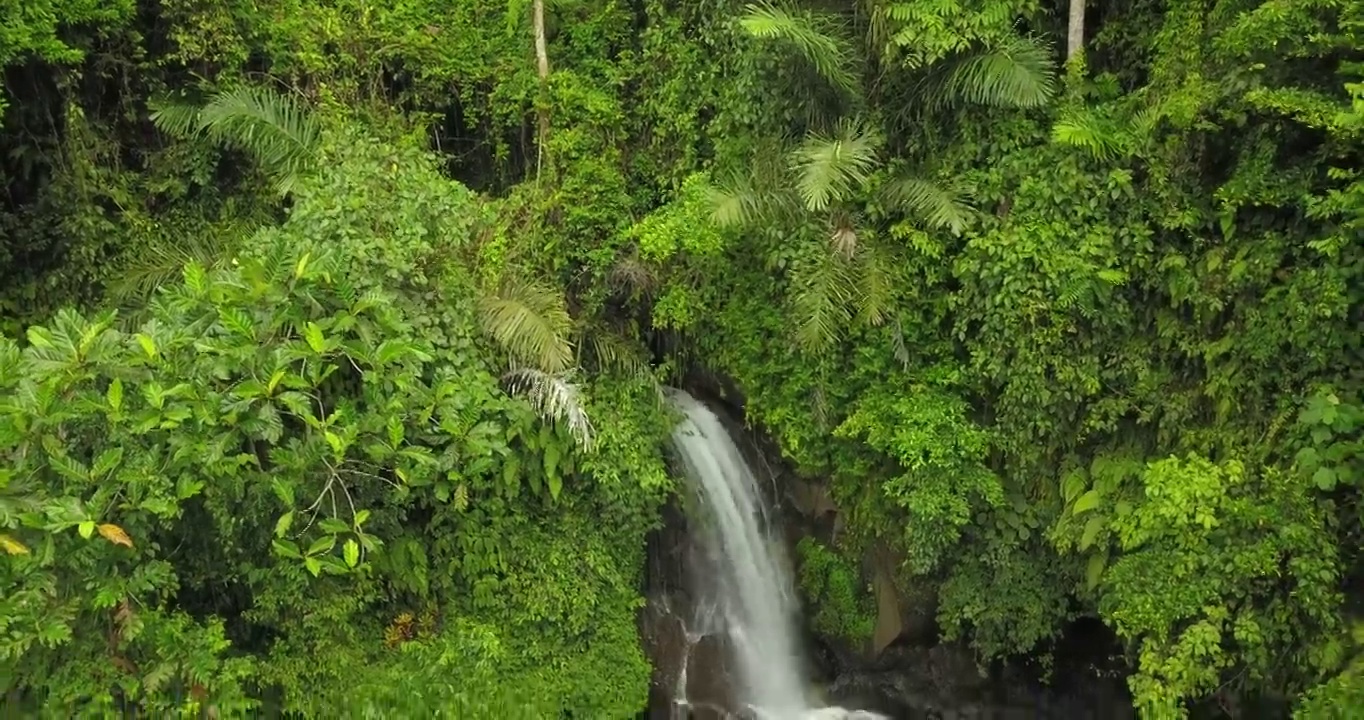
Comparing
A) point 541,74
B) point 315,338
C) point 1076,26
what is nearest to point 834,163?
point 1076,26

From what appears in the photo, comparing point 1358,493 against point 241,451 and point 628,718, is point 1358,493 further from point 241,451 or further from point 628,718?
point 241,451

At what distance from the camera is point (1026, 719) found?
820 cm

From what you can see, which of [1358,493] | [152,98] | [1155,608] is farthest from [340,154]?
[1358,493]

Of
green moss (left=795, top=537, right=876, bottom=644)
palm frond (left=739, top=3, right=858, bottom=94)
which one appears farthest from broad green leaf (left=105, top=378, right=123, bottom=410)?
green moss (left=795, top=537, right=876, bottom=644)

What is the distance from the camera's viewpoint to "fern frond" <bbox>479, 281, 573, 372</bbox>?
7.91 metres

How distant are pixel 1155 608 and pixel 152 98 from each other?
9.64m

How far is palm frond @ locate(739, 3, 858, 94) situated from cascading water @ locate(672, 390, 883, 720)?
329cm

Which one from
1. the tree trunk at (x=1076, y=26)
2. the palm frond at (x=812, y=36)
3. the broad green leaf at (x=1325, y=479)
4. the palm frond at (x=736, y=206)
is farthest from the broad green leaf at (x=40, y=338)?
the broad green leaf at (x=1325, y=479)

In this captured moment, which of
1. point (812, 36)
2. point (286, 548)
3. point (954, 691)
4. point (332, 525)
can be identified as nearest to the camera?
point (286, 548)

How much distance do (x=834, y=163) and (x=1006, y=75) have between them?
1.41 metres

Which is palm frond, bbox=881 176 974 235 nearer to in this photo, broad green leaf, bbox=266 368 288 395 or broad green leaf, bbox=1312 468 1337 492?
broad green leaf, bbox=1312 468 1337 492

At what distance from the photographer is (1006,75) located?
7148mm

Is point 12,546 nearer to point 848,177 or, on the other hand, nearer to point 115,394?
point 115,394

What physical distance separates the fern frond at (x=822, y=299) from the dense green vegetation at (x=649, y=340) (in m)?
0.03
